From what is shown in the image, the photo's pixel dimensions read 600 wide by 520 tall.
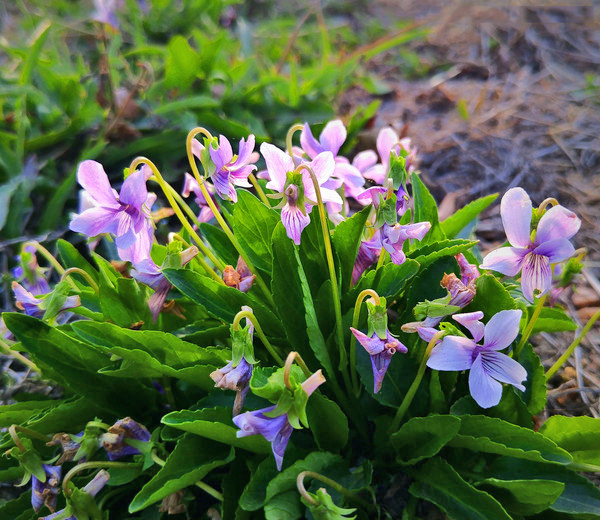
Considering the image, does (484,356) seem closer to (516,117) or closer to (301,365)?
(301,365)

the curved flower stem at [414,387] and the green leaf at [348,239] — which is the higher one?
the green leaf at [348,239]

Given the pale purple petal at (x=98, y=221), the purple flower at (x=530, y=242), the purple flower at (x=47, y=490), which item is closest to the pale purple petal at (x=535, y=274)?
the purple flower at (x=530, y=242)

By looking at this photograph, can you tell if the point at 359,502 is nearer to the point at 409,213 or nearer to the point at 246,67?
the point at 409,213

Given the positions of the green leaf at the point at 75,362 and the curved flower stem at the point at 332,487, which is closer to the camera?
the curved flower stem at the point at 332,487

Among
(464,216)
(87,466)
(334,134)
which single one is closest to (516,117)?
(464,216)

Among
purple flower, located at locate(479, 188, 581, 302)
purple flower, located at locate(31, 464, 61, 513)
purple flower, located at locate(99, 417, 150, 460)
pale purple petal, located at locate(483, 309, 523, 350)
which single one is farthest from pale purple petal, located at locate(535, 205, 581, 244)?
purple flower, located at locate(31, 464, 61, 513)

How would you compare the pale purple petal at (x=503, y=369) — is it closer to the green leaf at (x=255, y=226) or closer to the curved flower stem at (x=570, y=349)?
the curved flower stem at (x=570, y=349)

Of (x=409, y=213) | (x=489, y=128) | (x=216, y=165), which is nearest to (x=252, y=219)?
(x=216, y=165)
